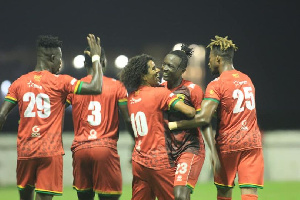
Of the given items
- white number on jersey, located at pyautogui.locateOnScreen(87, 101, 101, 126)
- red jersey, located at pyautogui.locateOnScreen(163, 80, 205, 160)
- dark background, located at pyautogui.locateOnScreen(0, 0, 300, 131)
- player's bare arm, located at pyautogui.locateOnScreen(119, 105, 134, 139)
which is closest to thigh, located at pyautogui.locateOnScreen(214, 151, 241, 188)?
red jersey, located at pyautogui.locateOnScreen(163, 80, 205, 160)

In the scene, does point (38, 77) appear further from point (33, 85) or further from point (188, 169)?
point (188, 169)

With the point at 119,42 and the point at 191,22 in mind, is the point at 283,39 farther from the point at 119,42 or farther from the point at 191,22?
the point at 119,42

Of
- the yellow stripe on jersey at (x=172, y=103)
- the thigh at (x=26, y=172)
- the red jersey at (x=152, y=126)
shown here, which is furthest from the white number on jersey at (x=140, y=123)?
the thigh at (x=26, y=172)

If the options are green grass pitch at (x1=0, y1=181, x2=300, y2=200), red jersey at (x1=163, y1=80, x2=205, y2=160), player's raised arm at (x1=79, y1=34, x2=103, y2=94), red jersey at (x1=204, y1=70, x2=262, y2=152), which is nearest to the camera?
player's raised arm at (x1=79, y1=34, x2=103, y2=94)

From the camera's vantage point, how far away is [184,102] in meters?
6.91

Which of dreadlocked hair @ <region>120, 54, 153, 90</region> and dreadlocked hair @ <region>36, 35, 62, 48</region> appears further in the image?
dreadlocked hair @ <region>36, 35, 62, 48</region>

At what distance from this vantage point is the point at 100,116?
7.06 m

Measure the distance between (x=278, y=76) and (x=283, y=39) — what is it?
301 inches

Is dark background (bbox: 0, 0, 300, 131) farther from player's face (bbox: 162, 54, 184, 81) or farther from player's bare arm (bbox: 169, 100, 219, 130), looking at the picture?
player's bare arm (bbox: 169, 100, 219, 130)

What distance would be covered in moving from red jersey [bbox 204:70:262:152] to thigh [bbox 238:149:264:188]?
0.11m

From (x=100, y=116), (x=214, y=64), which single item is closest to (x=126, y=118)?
(x=100, y=116)

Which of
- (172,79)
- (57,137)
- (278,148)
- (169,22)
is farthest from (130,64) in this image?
(169,22)

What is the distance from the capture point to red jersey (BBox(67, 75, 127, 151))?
706 centimetres

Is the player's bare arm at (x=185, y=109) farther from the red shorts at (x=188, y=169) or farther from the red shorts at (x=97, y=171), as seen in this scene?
the red shorts at (x=97, y=171)
